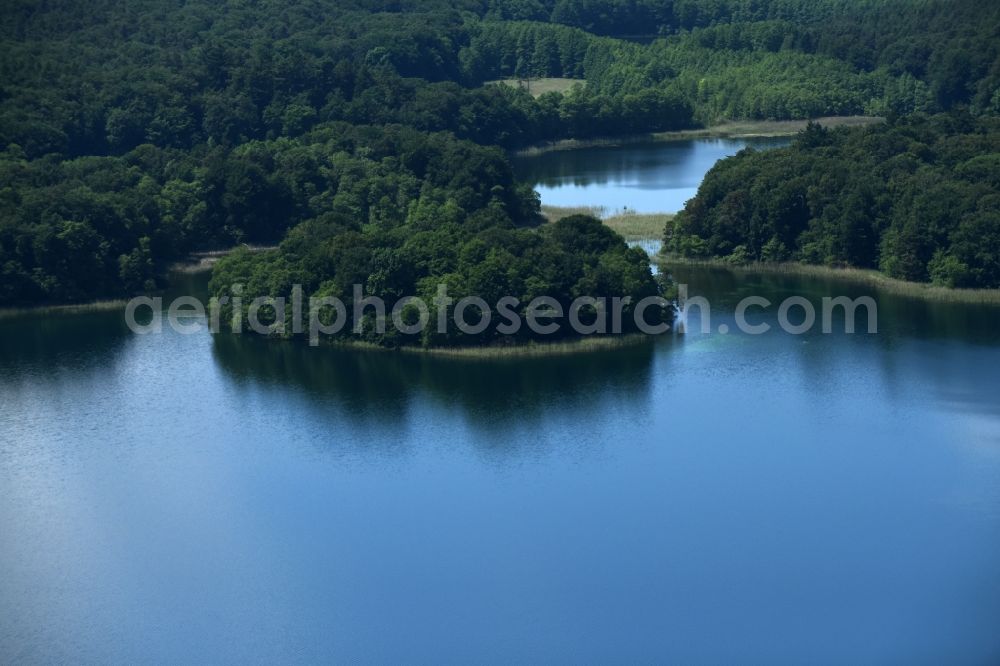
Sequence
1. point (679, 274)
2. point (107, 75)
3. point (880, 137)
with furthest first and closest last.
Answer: point (107, 75) → point (880, 137) → point (679, 274)

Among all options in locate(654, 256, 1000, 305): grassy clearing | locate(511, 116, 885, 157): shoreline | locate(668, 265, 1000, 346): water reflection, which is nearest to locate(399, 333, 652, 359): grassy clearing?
locate(668, 265, 1000, 346): water reflection

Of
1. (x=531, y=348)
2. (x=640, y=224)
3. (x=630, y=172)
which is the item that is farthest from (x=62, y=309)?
(x=630, y=172)

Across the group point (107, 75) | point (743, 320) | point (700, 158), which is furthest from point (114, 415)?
point (700, 158)

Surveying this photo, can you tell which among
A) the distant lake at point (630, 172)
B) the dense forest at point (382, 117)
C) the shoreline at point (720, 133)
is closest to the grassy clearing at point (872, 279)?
the dense forest at point (382, 117)

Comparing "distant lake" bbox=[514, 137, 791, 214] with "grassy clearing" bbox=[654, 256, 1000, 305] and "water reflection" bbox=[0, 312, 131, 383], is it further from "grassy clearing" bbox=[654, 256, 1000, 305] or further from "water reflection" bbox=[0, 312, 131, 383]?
"water reflection" bbox=[0, 312, 131, 383]

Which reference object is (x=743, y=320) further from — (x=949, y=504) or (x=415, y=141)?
(x=415, y=141)

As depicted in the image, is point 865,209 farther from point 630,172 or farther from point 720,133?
point 720,133

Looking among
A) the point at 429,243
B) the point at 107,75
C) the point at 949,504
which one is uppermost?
the point at 107,75
